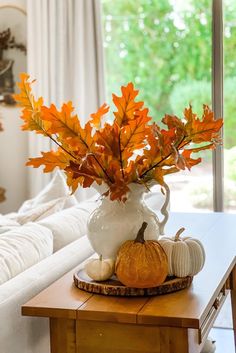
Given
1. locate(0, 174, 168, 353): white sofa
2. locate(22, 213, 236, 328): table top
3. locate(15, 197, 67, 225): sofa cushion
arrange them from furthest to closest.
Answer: locate(15, 197, 67, 225): sofa cushion
locate(0, 174, 168, 353): white sofa
locate(22, 213, 236, 328): table top

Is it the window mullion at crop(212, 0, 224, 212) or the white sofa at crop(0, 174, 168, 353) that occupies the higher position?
the window mullion at crop(212, 0, 224, 212)

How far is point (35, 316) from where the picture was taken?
1890 mm

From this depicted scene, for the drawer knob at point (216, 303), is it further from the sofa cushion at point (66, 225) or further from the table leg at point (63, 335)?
the sofa cushion at point (66, 225)

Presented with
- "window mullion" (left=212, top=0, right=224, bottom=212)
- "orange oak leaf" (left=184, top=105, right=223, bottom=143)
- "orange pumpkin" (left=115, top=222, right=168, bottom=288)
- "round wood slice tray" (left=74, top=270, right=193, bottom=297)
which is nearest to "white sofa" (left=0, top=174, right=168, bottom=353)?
"round wood slice tray" (left=74, top=270, right=193, bottom=297)

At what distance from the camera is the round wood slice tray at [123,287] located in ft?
6.32

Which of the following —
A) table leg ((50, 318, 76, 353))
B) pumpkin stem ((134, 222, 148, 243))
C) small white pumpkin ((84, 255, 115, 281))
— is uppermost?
pumpkin stem ((134, 222, 148, 243))

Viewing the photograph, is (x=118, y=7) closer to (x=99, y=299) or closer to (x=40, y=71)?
(x=40, y=71)

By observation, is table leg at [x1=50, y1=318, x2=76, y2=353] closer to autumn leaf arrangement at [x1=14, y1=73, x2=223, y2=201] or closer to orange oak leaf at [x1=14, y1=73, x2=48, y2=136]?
autumn leaf arrangement at [x1=14, y1=73, x2=223, y2=201]

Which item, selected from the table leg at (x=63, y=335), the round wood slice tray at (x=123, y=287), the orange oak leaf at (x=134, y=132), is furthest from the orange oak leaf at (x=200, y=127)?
the table leg at (x=63, y=335)

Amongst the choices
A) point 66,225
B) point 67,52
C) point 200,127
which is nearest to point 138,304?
point 200,127

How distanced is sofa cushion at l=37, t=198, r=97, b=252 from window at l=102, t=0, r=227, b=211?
2.23m

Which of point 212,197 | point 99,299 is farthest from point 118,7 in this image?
point 99,299

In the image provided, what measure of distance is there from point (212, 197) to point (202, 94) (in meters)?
0.78

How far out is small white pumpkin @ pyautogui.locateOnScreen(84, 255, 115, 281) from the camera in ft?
6.53
